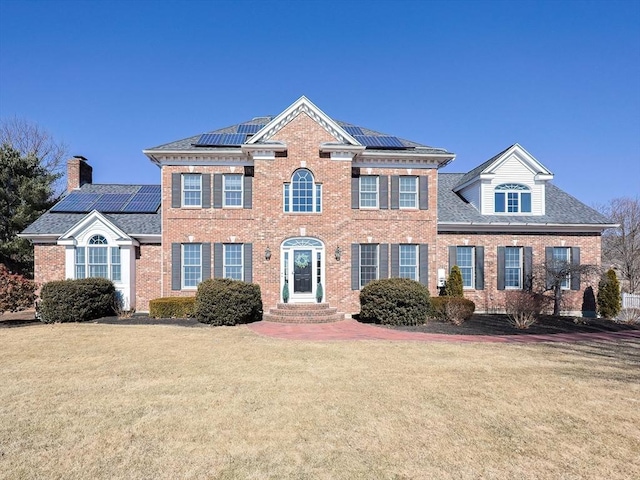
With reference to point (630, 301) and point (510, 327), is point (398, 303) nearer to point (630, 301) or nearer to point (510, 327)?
point (510, 327)

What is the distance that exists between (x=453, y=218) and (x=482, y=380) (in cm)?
1252

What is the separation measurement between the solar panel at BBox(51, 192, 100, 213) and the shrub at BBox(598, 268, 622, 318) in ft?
85.8

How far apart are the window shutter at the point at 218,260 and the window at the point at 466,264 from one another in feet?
38.3

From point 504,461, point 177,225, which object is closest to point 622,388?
point 504,461

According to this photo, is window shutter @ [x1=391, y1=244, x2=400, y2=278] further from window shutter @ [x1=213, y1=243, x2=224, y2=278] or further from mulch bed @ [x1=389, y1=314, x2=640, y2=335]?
window shutter @ [x1=213, y1=243, x2=224, y2=278]

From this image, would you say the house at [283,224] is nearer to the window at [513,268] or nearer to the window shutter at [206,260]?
the window shutter at [206,260]

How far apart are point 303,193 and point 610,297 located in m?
15.7

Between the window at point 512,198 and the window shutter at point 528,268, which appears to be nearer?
the window shutter at point 528,268

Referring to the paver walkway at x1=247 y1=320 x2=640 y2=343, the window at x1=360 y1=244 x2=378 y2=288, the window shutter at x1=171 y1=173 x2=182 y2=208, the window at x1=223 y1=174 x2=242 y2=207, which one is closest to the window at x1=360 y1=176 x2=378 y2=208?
the window at x1=360 y1=244 x2=378 y2=288

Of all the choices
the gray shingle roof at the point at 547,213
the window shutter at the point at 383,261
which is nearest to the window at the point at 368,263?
the window shutter at the point at 383,261

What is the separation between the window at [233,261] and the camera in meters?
16.9

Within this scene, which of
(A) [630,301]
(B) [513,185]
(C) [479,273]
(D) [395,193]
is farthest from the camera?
(B) [513,185]

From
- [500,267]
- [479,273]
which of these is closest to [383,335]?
[479,273]

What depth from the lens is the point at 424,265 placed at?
17.2 meters
